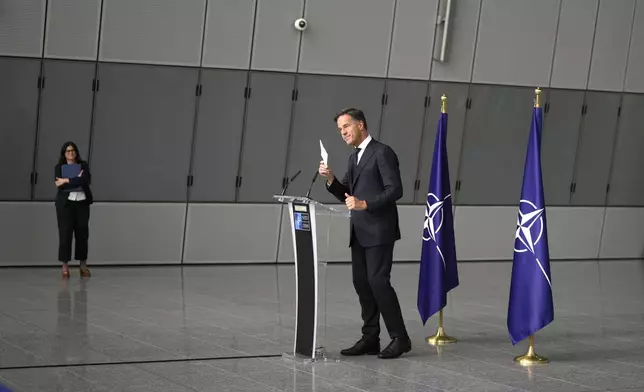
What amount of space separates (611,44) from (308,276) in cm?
1019

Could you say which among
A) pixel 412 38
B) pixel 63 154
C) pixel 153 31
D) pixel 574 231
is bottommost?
pixel 574 231

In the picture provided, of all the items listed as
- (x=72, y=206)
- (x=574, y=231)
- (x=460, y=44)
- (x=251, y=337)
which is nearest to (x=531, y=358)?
(x=251, y=337)

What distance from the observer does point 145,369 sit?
7.71 metres

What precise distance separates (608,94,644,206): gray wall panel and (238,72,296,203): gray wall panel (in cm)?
567

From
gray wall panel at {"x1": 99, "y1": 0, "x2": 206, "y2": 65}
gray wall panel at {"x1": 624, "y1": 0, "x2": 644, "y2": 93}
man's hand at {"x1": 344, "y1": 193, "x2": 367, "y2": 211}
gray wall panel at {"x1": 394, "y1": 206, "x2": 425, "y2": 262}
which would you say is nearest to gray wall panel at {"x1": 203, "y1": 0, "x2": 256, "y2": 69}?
gray wall panel at {"x1": 99, "y1": 0, "x2": 206, "y2": 65}

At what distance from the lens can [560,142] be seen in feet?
55.2

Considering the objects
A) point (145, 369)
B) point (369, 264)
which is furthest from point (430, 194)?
point (145, 369)

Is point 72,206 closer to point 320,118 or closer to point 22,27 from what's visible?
point 22,27

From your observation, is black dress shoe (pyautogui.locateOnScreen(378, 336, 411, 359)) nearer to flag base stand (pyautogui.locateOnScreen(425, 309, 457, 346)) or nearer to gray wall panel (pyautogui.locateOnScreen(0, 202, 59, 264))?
flag base stand (pyautogui.locateOnScreen(425, 309, 457, 346))

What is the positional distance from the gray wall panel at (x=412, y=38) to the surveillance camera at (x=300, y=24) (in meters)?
1.39

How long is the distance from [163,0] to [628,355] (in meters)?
7.12

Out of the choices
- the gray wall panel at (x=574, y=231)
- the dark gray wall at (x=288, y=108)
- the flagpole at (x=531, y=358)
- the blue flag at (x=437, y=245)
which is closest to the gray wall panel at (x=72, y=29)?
the dark gray wall at (x=288, y=108)

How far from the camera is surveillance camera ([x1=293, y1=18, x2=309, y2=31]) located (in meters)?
14.3

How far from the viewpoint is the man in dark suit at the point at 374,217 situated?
323 inches
